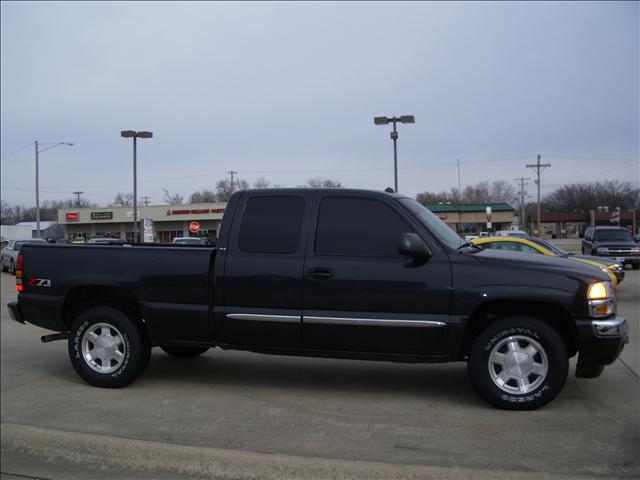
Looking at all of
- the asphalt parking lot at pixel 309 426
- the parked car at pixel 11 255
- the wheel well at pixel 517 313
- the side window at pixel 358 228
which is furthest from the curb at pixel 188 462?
the parked car at pixel 11 255

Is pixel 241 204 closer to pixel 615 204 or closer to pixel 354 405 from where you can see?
pixel 354 405

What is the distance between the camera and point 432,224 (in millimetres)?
5410

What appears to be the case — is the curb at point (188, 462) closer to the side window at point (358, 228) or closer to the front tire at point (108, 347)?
the front tire at point (108, 347)

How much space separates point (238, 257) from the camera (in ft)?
17.7

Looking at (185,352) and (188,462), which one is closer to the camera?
(188,462)

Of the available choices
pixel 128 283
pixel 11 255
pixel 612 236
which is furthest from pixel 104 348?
pixel 11 255

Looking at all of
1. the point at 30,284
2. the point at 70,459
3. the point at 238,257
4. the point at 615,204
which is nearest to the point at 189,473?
the point at 70,459

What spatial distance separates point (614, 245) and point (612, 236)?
3.71ft

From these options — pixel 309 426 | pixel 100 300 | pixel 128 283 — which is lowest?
pixel 309 426

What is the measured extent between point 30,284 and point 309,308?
3094 millimetres

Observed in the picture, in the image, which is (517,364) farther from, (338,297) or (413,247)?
(338,297)

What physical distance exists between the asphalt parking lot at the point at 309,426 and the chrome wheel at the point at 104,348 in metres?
0.26

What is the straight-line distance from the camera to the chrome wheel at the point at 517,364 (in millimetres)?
4836

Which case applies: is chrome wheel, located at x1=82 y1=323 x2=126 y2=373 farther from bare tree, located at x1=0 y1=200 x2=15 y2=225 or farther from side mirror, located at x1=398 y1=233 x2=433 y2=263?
bare tree, located at x1=0 y1=200 x2=15 y2=225
